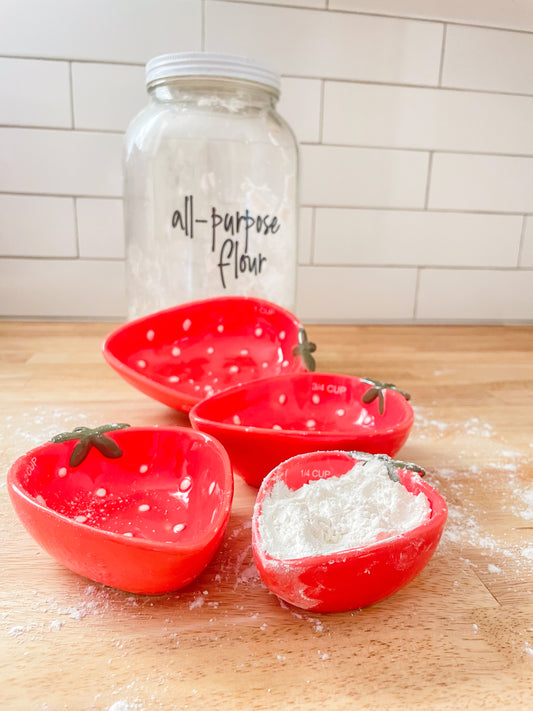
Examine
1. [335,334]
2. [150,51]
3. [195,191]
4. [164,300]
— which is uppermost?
[150,51]

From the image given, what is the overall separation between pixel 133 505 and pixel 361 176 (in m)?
0.65

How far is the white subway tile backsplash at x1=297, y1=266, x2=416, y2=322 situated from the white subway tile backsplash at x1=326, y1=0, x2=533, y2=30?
354 mm

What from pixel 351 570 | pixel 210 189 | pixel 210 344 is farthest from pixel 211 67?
pixel 351 570

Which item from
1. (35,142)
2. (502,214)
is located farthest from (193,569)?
(502,214)

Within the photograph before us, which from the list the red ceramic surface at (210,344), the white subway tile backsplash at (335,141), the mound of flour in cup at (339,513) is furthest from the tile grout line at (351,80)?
the mound of flour in cup at (339,513)

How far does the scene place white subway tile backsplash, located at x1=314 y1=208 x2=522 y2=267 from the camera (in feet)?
2.74

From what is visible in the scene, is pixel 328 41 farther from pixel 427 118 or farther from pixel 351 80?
pixel 427 118

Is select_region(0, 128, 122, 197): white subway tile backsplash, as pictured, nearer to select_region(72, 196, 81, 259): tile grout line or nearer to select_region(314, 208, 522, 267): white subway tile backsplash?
select_region(72, 196, 81, 259): tile grout line

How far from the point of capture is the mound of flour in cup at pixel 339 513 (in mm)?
253

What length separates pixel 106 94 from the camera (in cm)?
75

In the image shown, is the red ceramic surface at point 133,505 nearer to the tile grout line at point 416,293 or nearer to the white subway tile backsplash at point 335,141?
the white subway tile backsplash at point 335,141

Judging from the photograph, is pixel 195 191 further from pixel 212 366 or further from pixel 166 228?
pixel 212 366

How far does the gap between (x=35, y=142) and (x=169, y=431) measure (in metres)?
0.59

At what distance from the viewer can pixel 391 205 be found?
33.1 inches
